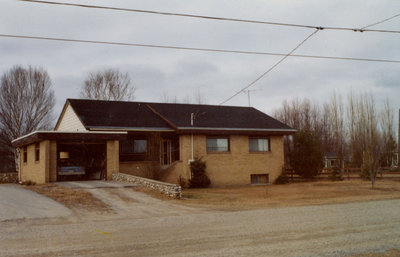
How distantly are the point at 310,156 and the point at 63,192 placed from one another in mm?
20493

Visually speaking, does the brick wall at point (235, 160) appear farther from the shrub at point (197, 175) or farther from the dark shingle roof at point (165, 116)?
the dark shingle roof at point (165, 116)

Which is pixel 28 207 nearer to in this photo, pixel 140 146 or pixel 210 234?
pixel 210 234

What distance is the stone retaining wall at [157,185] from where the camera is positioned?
59.2ft

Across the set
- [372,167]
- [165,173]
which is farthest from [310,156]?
[165,173]

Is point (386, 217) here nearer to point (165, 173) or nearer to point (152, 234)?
point (152, 234)

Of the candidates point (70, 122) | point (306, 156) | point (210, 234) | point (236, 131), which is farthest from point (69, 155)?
point (210, 234)

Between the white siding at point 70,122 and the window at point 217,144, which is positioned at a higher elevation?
the white siding at point 70,122

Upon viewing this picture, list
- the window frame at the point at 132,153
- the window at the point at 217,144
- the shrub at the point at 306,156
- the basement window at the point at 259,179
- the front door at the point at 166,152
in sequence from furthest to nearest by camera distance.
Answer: the shrub at the point at 306,156, the basement window at the point at 259,179, the front door at the point at 166,152, the window at the point at 217,144, the window frame at the point at 132,153

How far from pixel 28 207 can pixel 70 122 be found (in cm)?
1482

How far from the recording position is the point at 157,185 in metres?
19.3

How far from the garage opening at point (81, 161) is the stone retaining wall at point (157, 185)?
2335 millimetres

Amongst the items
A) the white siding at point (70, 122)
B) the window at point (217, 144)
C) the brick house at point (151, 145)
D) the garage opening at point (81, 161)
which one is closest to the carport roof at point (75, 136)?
the brick house at point (151, 145)

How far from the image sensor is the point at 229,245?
27.3ft

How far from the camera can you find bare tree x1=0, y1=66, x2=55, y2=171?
41.0 metres
